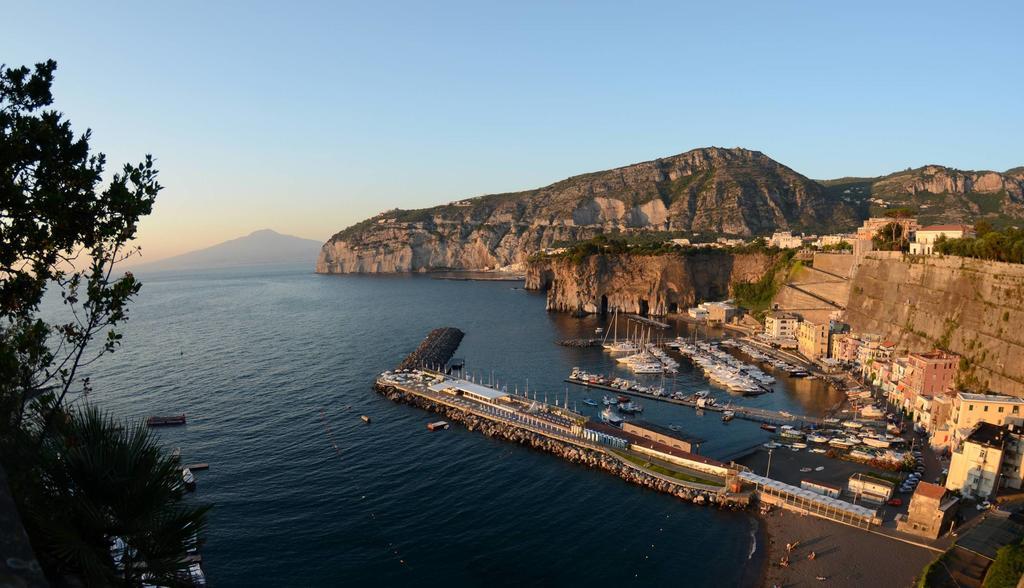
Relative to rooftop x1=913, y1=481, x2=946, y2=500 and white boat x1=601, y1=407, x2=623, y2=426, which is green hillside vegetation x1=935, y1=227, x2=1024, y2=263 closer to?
rooftop x1=913, y1=481, x2=946, y2=500

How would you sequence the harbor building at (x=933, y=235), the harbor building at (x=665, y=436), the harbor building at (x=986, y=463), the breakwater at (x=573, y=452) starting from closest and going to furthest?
the harbor building at (x=986, y=463) → the breakwater at (x=573, y=452) → the harbor building at (x=665, y=436) → the harbor building at (x=933, y=235)

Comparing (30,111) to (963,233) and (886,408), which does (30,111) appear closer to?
(886,408)

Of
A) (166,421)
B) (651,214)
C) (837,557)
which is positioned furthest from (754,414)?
(651,214)

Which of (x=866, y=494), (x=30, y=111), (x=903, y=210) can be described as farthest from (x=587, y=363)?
(x=30, y=111)

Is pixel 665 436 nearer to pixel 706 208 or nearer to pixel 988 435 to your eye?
pixel 988 435

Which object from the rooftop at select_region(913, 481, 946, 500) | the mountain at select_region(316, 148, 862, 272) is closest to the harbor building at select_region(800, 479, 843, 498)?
the rooftop at select_region(913, 481, 946, 500)

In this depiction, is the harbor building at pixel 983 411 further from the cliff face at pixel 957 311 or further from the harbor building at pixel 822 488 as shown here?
the harbor building at pixel 822 488

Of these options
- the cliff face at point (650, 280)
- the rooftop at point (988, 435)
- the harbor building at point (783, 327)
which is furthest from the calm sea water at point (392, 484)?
the cliff face at point (650, 280)
